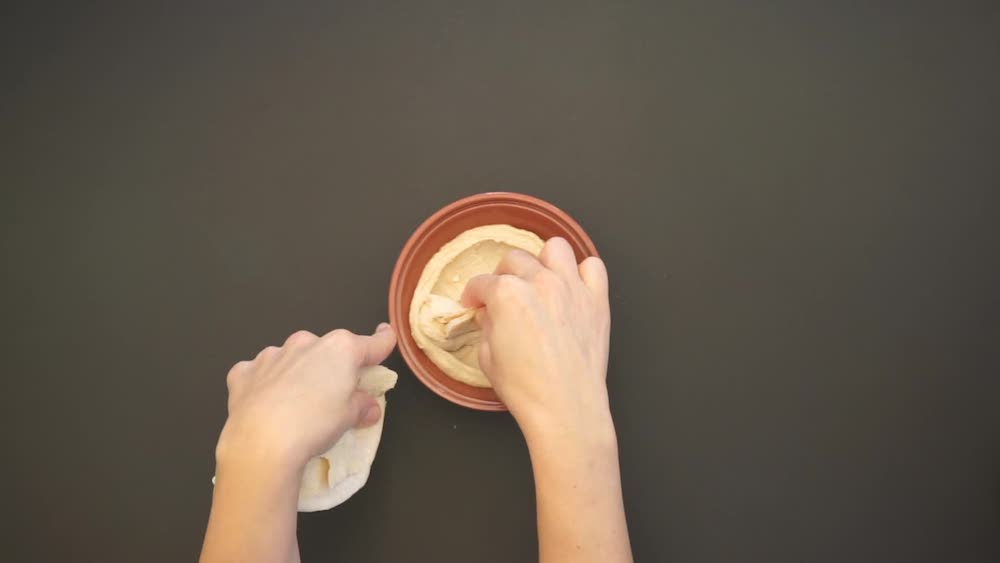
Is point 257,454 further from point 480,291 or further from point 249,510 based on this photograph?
point 480,291

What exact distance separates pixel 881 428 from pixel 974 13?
0.70 meters

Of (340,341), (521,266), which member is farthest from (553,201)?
(340,341)

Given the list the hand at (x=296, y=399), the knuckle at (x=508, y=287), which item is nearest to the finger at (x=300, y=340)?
the hand at (x=296, y=399)

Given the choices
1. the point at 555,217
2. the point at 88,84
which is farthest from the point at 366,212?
the point at 88,84

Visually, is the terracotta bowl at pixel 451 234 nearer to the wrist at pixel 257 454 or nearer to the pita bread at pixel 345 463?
the pita bread at pixel 345 463

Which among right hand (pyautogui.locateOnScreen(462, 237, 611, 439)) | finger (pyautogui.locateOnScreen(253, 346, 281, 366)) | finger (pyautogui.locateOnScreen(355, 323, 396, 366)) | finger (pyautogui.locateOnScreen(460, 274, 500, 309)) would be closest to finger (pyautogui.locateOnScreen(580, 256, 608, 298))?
right hand (pyautogui.locateOnScreen(462, 237, 611, 439))

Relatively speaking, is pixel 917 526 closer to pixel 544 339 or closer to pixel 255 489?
pixel 544 339

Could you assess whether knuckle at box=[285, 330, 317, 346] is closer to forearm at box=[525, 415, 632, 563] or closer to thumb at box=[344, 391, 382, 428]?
thumb at box=[344, 391, 382, 428]

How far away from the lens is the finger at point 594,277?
0.67 m

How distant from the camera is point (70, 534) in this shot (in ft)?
3.01

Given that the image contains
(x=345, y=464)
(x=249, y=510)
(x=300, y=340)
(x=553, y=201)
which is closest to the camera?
(x=249, y=510)

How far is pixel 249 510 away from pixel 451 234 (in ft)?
1.47

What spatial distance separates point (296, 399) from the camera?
1.99 feet

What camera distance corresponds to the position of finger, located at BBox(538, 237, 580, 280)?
2.15 ft
